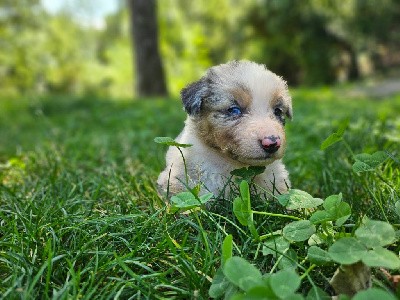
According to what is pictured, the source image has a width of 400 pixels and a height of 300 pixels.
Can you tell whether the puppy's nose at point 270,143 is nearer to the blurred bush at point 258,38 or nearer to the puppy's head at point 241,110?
the puppy's head at point 241,110

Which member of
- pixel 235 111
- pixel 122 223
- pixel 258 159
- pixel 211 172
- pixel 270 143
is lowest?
pixel 122 223

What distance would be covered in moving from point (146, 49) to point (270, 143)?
39.5 feet

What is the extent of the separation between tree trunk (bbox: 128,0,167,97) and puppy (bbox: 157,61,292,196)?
11189 mm

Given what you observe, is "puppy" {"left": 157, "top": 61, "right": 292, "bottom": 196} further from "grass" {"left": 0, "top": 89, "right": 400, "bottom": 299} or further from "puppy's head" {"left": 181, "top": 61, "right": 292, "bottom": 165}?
"grass" {"left": 0, "top": 89, "right": 400, "bottom": 299}

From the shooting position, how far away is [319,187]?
3.39m

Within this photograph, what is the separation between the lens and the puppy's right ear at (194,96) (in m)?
2.98

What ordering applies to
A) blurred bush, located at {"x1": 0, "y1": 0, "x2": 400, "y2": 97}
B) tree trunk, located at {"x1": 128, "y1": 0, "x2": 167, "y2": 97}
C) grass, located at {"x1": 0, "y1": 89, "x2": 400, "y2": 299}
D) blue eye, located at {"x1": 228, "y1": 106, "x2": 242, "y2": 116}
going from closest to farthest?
grass, located at {"x1": 0, "y1": 89, "x2": 400, "y2": 299} < blue eye, located at {"x1": 228, "y1": 106, "x2": 242, "y2": 116} < tree trunk, located at {"x1": 128, "y1": 0, "x2": 167, "y2": 97} < blurred bush, located at {"x1": 0, "y1": 0, "x2": 400, "y2": 97}

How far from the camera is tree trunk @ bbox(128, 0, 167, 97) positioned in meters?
13.6

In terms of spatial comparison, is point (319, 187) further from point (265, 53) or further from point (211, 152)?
point (265, 53)

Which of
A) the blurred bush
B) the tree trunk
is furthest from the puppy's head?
the blurred bush

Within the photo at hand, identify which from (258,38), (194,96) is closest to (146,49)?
(194,96)

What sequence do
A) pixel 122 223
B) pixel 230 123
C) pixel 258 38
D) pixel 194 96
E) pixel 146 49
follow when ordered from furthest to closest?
pixel 258 38, pixel 146 49, pixel 194 96, pixel 230 123, pixel 122 223

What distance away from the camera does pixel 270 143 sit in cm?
256

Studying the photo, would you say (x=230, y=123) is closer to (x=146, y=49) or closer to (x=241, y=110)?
(x=241, y=110)
